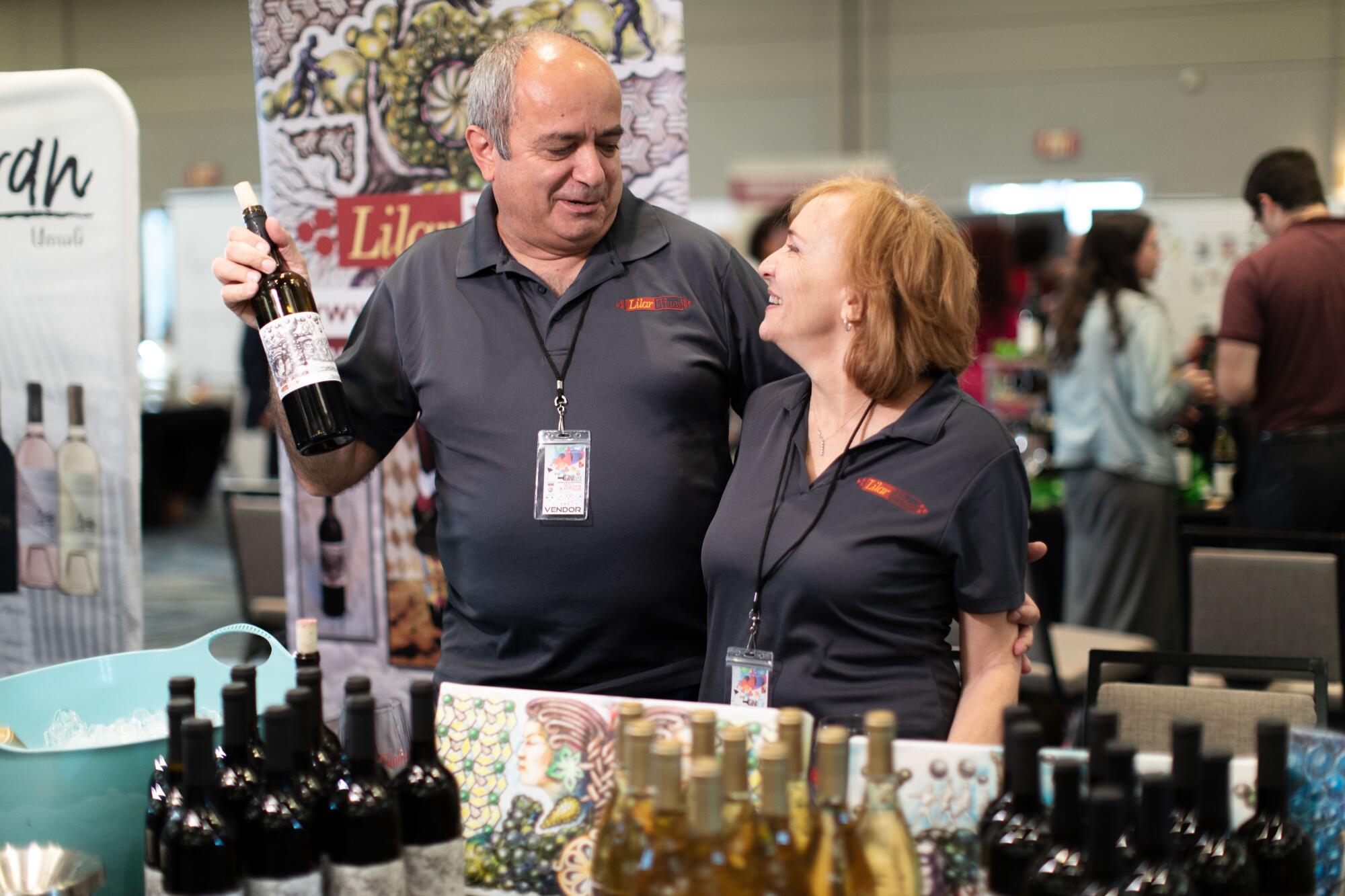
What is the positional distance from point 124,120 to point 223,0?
27.8 feet

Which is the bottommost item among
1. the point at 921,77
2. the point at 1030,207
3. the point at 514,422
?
the point at 514,422

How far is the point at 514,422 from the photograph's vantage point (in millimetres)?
1937

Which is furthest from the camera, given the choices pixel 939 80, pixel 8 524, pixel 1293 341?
pixel 939 80

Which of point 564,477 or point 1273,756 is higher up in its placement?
point 564,477

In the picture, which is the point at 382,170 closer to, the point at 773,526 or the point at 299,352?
the point at 299,352

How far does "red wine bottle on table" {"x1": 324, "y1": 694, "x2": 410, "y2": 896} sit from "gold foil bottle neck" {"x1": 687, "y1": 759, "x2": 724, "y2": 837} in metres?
0.29

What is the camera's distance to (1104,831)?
97cm

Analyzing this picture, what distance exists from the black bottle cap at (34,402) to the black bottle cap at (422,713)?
1772 mm

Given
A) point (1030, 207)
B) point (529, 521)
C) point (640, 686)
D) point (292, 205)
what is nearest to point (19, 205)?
point (292, 205)

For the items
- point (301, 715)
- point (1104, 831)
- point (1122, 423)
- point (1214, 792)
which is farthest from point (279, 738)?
point (1122, 423)

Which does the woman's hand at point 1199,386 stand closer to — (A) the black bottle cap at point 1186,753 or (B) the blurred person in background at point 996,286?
(B) the blurred person in background at point 996,286

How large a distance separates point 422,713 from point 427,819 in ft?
0.32

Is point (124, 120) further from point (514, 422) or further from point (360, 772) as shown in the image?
point (360, 772)

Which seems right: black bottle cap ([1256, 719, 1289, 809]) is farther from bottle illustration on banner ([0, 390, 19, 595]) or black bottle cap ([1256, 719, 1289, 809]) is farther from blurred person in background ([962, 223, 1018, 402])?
blurred person in background ([962, 223, 1018, 402])
